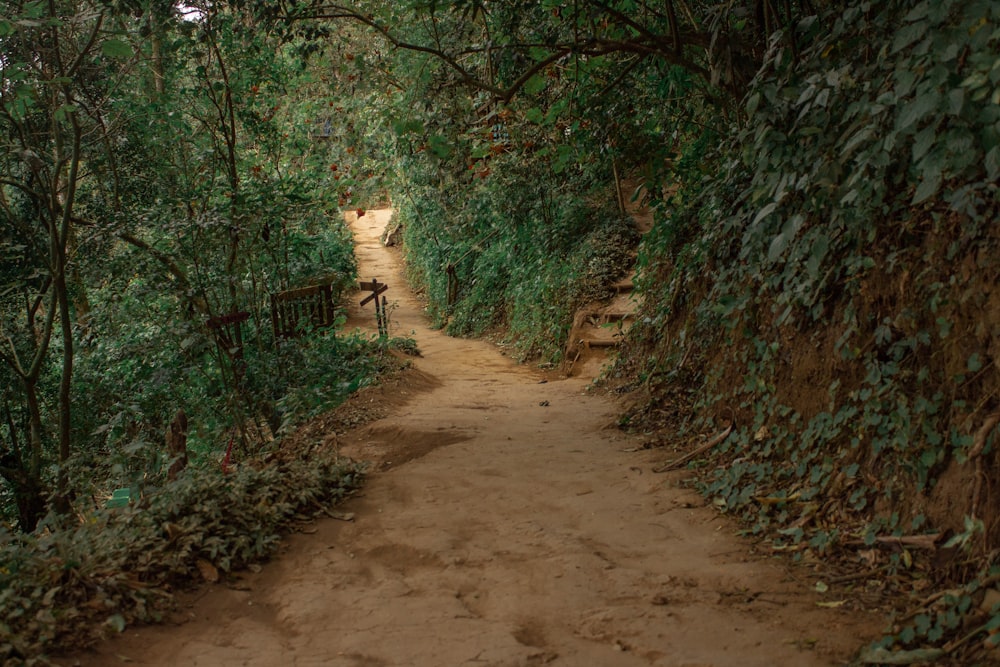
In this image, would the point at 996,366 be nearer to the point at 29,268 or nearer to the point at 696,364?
the point at 696,364

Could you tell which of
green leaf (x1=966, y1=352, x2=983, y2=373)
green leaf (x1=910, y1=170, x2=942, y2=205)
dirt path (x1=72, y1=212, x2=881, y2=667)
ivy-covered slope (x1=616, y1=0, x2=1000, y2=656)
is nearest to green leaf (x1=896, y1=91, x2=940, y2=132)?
ivy-covered slope (x1=616, y1=0, x2=1000, y2=656)

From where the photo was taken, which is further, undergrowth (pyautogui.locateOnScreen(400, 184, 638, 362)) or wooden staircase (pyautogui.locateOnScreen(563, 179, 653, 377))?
undergrowth (pyautogui.locateOnScreen(400, 184, 638, 362))

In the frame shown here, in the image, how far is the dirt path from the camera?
2.80 meters

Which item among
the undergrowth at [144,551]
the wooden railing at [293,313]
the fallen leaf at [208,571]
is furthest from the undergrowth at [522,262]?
the fallen leaf at [208,571]

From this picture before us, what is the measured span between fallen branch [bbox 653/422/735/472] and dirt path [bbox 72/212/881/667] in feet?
0.43

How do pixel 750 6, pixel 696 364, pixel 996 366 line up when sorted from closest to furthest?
1. pixel 996 366
2. pixel 750 6
3. pixel 696 364

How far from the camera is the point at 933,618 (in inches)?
103

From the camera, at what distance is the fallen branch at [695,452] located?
495 cm

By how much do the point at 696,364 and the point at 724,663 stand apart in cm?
374

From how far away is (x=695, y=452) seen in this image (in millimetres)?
5035

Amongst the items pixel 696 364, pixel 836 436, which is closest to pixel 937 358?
pixel 836 436

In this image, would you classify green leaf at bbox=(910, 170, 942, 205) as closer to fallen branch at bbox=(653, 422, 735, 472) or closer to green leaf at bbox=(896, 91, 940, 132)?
green leaf at bbox=(896, 91, 940, 132)

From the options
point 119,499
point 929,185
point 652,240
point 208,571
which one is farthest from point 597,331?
point 929,185

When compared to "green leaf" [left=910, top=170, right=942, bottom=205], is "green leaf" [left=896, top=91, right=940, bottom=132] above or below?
above
